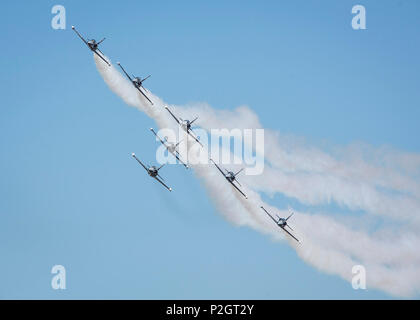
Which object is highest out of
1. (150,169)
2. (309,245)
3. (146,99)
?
(146,99)

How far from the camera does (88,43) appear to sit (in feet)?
490

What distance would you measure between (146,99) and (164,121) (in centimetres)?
429

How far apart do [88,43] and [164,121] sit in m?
16.1
